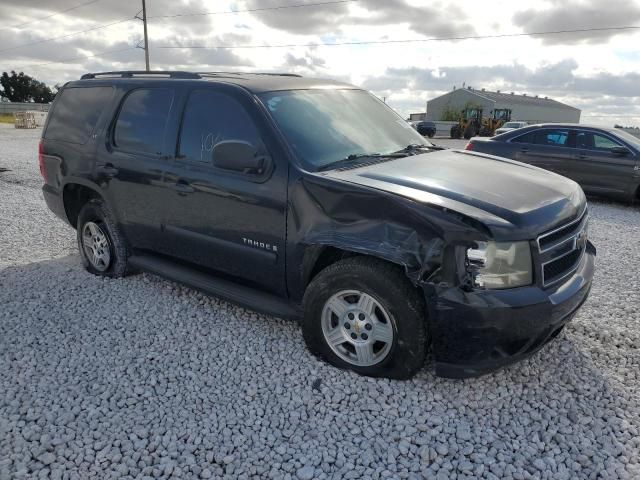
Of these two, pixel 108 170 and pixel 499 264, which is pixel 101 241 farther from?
pixel 499 264

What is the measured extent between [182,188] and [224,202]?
1.61 feet

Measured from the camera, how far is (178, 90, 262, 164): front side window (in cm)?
360

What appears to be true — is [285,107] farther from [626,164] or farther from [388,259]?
[626,164]

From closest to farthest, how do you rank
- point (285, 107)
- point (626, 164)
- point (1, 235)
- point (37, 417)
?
point (37, 417) < point (285, 107) < point (1, 235) < point (626, 164)

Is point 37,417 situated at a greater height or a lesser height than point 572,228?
lesser

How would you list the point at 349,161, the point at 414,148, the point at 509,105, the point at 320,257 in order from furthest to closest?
the point at 509,105
the point at 414,148
the point at 349,161
the point at 320,257

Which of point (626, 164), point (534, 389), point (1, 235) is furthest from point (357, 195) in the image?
point (626, 164)

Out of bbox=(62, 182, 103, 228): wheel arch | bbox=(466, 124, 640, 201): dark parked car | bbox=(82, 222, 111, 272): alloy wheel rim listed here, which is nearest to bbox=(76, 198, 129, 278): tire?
bbox=(82, 222, 111, 272): alloy wheel rim

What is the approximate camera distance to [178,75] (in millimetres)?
4309

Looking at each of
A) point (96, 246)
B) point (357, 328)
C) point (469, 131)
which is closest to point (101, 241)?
point (96, 246)

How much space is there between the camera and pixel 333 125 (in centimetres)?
371

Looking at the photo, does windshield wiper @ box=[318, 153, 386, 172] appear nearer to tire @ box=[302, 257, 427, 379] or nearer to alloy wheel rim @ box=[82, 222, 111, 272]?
tire @ box=[302, 257, 427, 379]

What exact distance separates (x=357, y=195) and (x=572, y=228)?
4.66ft

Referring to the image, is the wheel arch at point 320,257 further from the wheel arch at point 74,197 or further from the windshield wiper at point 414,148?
the wheel arch at point 74,197
